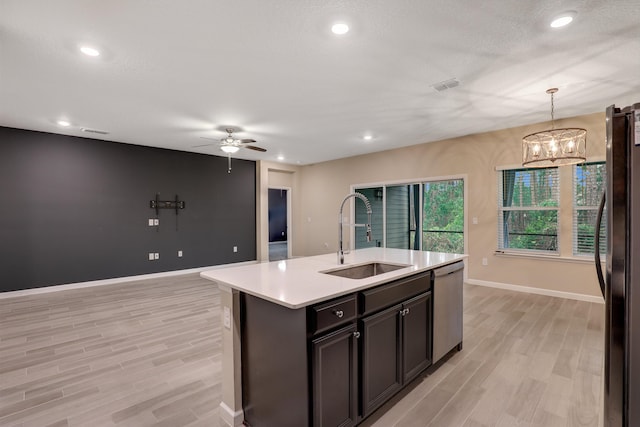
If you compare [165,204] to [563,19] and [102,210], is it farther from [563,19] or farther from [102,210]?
[563,19]

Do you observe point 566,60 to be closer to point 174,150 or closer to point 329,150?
point 329,150

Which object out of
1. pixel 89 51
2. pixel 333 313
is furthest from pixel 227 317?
pixel 89 51

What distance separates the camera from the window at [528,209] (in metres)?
4.62

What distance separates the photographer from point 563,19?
7.03ft

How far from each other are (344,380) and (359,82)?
280 centimetres

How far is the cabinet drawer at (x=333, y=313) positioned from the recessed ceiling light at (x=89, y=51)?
2.78m

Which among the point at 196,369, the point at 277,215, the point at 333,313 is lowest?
the point at 196,369

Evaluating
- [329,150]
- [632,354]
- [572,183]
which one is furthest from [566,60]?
[329,150]

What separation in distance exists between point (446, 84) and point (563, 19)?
1153 mm

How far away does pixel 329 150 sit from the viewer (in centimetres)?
676

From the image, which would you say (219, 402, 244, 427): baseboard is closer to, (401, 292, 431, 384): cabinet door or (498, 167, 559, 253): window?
(401, 292, 431, 384): cabinet door

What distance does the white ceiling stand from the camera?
2.08 meters

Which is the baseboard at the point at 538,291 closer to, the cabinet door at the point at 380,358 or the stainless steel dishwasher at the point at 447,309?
the stainless steel dishwasher at the point at 447,309

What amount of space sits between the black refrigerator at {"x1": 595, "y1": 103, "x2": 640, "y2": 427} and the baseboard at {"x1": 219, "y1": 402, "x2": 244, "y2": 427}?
1.85 m
